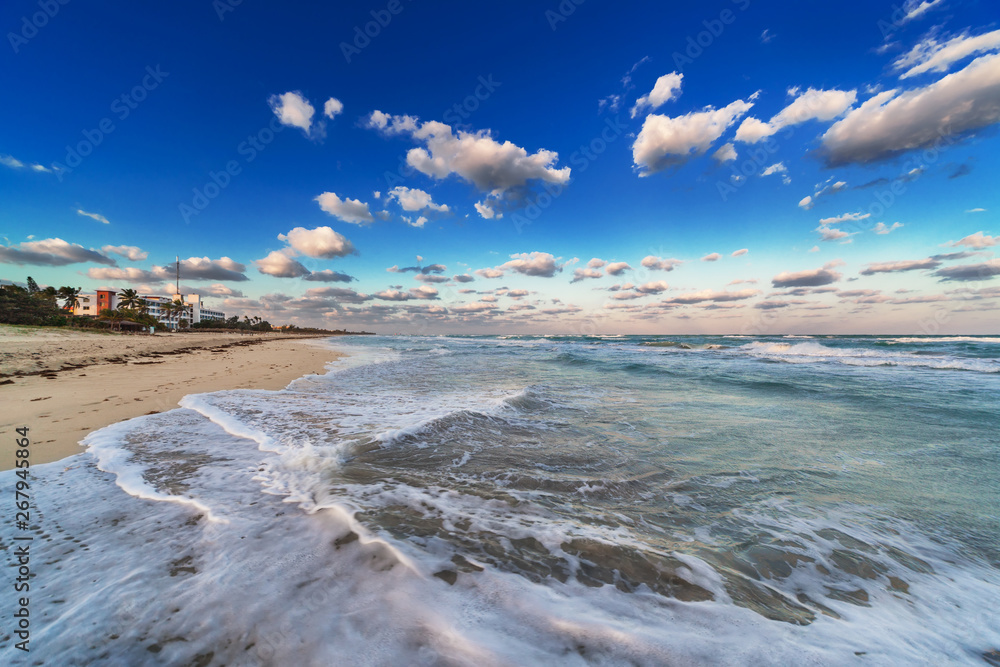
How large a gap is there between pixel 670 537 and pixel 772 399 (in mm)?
8658

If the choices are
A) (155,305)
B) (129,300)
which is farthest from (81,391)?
(155,305)

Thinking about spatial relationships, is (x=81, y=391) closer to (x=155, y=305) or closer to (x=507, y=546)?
(x=507, y=546)

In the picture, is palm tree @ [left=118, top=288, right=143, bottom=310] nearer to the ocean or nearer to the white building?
the white building

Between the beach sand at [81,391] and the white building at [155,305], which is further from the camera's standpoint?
the white building at [155,305]

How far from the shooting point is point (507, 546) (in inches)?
110

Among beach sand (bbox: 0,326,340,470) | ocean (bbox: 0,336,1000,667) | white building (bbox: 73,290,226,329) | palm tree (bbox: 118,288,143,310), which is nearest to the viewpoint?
ocean (bbox: 0,336,1000,667)

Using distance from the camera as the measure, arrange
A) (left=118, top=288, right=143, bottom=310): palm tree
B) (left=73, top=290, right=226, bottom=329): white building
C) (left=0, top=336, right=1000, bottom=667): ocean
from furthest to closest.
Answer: (left=73, top=290, right=226, bottom=329): white building
(left=118, top=288, right=143, bottom=310): palm tree
(left=0, top=336, right=1000, bottom=667): ocean

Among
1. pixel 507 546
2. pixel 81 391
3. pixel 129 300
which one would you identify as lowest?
pixel 507 546

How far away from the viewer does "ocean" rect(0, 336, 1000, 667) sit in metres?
1.87

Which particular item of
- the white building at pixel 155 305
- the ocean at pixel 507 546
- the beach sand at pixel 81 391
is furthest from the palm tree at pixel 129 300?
the ocean at pixel 507 546

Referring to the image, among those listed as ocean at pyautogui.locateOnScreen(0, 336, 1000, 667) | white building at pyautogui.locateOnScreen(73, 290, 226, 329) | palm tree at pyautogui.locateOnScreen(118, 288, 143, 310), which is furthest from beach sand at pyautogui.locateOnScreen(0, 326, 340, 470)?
white building at pyautogui.locateOnScreen(73, 290, 226, 329)

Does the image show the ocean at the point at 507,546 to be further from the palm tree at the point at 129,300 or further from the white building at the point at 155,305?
the white building at the point at 155,305

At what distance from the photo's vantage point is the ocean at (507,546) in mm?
1867

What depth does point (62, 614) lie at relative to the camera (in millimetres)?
1918
